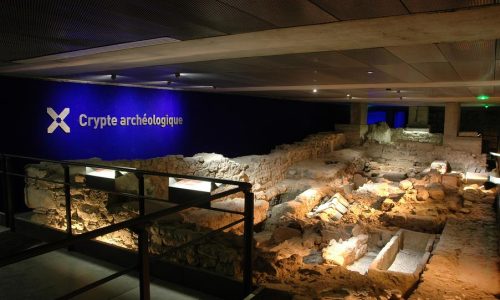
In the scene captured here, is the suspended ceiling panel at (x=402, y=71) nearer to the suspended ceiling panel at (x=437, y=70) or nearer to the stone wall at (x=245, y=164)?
the suspended ceiling panel at (x=437, y=70)

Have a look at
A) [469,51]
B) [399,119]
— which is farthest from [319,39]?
[399,119]

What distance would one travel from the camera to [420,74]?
6.12 metres

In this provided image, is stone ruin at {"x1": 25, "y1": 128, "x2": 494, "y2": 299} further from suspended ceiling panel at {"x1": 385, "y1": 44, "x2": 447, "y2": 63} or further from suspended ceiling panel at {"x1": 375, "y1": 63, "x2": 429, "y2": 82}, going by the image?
suspended ceiling panel at {"x1": 375, "y1": 63, "x2": 429, "y2": 82}

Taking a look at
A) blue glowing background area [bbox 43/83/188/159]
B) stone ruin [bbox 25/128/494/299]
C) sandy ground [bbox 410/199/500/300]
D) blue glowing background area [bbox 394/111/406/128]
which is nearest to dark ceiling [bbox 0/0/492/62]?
stone ruin [bbox 25/128/494/299]

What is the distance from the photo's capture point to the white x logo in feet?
23.1

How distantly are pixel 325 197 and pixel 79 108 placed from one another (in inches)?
304

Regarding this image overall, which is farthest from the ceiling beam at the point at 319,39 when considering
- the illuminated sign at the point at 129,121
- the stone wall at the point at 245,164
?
the stone wall at the point at 245,164

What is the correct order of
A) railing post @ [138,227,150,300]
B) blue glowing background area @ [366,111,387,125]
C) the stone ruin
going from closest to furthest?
railing post @ [138,227,150,300], the stone ruin, blue glowing background area @ [366,111,387,125]

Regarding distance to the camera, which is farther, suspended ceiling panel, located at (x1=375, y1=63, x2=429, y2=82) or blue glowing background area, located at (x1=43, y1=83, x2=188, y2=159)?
blue glowing background area, located at (x1=43, y1=83, x2=188, y2=159)

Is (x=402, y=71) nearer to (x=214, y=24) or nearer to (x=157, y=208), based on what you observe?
(x=214, y=24)

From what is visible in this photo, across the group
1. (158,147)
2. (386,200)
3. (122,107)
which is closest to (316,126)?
(386,200)

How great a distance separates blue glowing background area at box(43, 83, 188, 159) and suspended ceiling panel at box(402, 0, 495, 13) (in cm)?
681

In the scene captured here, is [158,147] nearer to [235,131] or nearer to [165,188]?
[165,188]

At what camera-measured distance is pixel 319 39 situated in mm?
3389
